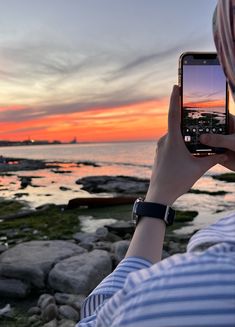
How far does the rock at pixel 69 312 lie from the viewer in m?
5.96

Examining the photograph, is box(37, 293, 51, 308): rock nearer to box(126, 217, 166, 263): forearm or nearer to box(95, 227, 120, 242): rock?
box(95, 227, 120, 242): rock

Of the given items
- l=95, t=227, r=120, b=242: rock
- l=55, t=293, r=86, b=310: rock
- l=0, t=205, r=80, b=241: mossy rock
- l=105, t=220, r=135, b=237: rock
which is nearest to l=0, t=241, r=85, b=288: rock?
l=55, t=293, r=86, b=310: rock

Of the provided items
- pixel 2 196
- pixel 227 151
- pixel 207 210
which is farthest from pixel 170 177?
pixel 2 196

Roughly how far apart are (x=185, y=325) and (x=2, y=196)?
86.0ft

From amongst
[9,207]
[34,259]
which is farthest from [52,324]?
[9,207]

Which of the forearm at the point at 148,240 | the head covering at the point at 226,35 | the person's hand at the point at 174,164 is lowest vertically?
the forearm at the point at 148,240

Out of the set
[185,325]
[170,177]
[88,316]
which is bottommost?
[88,316]

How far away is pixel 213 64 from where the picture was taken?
6.21 feet

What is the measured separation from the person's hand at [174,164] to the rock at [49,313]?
5.06 m

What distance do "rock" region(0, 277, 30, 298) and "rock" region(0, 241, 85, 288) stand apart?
0.93 ft

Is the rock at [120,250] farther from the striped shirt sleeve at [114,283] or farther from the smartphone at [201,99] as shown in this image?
the striped shirt sleeve at [114,283]

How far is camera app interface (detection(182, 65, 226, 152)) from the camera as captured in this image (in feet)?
5.41

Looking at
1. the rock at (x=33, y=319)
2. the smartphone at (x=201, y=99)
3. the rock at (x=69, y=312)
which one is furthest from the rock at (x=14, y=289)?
the smartphone at (x=201, y=99)

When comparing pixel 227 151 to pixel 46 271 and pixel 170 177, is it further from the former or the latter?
pixel 46 271
